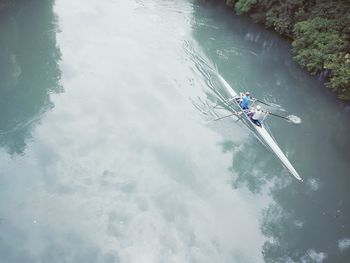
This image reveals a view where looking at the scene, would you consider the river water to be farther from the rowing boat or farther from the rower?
the rower

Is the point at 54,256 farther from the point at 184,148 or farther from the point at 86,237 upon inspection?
the point at 184,148

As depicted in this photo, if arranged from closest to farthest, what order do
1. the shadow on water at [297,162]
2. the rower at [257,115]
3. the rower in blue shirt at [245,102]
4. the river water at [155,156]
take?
the river water at [155,156] → the shadow on water at [297,162] → the rower at [257,115] → the rower in blue shirt at [245,102]

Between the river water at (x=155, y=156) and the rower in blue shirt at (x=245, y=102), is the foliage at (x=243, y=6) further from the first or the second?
the rower in blue shirt at (x=245, y=102)

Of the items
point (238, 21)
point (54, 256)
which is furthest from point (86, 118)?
point (238, 21)

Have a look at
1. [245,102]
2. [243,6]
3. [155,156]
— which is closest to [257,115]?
[245,102]

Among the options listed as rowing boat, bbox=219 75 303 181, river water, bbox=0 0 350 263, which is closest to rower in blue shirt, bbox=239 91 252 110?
rowing boat, bbox=219 75 303 181

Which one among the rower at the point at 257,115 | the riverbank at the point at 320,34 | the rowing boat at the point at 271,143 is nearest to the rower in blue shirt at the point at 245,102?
the rowing boat at the point at 271,143
